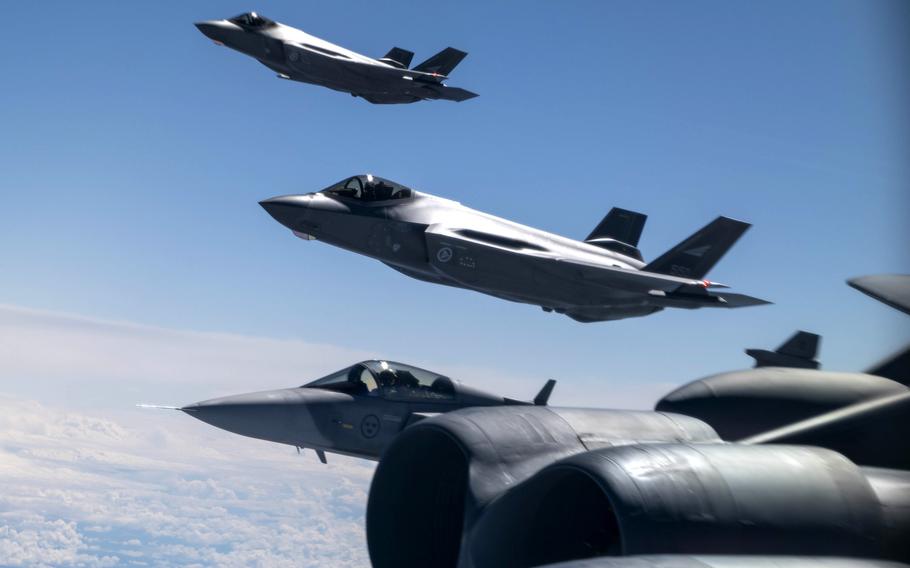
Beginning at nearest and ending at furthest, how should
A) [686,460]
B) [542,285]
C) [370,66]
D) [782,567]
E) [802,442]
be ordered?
1. [782,567]
2. [686,460]
3. [802,442]
4. [542,285]
5. [370,66]

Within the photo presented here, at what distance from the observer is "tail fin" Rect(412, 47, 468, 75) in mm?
47969

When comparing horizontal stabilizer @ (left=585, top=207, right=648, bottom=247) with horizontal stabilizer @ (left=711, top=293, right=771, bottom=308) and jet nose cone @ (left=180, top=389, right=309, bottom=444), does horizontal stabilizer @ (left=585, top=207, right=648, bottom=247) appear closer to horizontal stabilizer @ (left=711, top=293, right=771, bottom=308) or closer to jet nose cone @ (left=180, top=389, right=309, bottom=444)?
horizontal stabilizer @ (left=711, top=293, right=771, bottom=308)

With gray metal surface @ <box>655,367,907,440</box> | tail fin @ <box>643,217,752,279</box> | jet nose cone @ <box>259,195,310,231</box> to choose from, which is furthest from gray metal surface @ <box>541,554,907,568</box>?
tail fin @ <box>643,217,752,279</box>

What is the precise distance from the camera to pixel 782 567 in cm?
520

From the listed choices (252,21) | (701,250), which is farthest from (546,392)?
(252,21)

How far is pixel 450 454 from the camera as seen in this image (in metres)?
7.91

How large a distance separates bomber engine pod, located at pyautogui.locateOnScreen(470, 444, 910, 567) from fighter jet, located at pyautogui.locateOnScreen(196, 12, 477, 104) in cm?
3731

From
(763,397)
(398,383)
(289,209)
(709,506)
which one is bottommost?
(398,383)

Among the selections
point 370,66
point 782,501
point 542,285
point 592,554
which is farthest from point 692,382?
point 370,66

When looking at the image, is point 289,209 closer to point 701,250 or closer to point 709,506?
point 701,250

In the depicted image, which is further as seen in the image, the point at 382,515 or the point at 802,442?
the point at 802,442

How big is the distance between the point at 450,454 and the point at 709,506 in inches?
108

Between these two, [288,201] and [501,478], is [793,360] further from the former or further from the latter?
[288,201]

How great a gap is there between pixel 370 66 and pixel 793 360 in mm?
Answer: 29408
